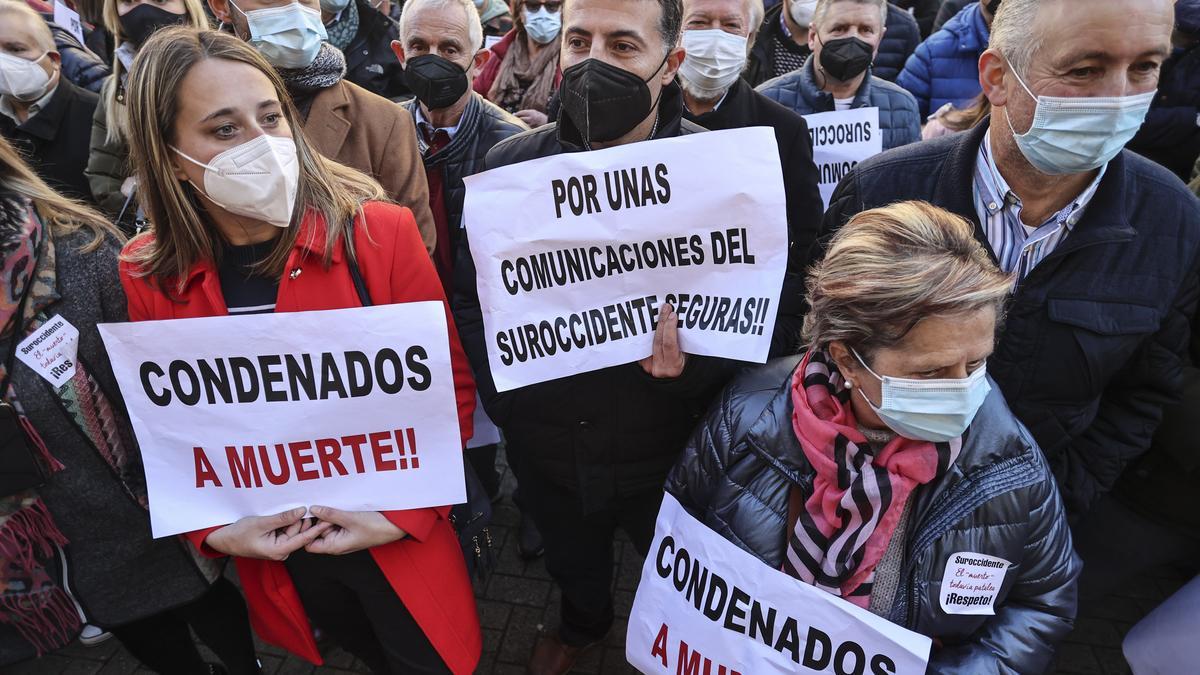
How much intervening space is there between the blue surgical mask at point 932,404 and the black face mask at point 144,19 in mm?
3865

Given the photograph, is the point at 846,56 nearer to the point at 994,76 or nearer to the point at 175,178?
the point at 994,76

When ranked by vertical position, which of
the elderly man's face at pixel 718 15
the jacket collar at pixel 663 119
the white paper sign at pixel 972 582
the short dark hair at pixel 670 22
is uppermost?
the short dark hair at pixel 670 22

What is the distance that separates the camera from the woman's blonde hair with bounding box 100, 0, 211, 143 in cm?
352

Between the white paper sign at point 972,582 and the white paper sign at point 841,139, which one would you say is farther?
the white paper sign at point 841,139

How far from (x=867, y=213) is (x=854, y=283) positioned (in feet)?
0.75

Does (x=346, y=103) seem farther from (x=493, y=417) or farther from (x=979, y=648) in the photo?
(x=979, y=648)

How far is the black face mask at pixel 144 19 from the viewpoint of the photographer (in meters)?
3.63

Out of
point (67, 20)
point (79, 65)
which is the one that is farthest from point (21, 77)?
point (67, 20)

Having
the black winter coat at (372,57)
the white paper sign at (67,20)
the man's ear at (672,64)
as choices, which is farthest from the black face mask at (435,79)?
the white paper sign at (67,20)

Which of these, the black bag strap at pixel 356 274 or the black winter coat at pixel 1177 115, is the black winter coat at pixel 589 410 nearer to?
the black bag strap at pixel 356 274

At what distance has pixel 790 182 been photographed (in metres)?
2.76

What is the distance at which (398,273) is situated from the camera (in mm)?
2062

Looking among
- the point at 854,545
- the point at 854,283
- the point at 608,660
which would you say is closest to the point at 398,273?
the point at 854,283

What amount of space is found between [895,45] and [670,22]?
3981 mm
